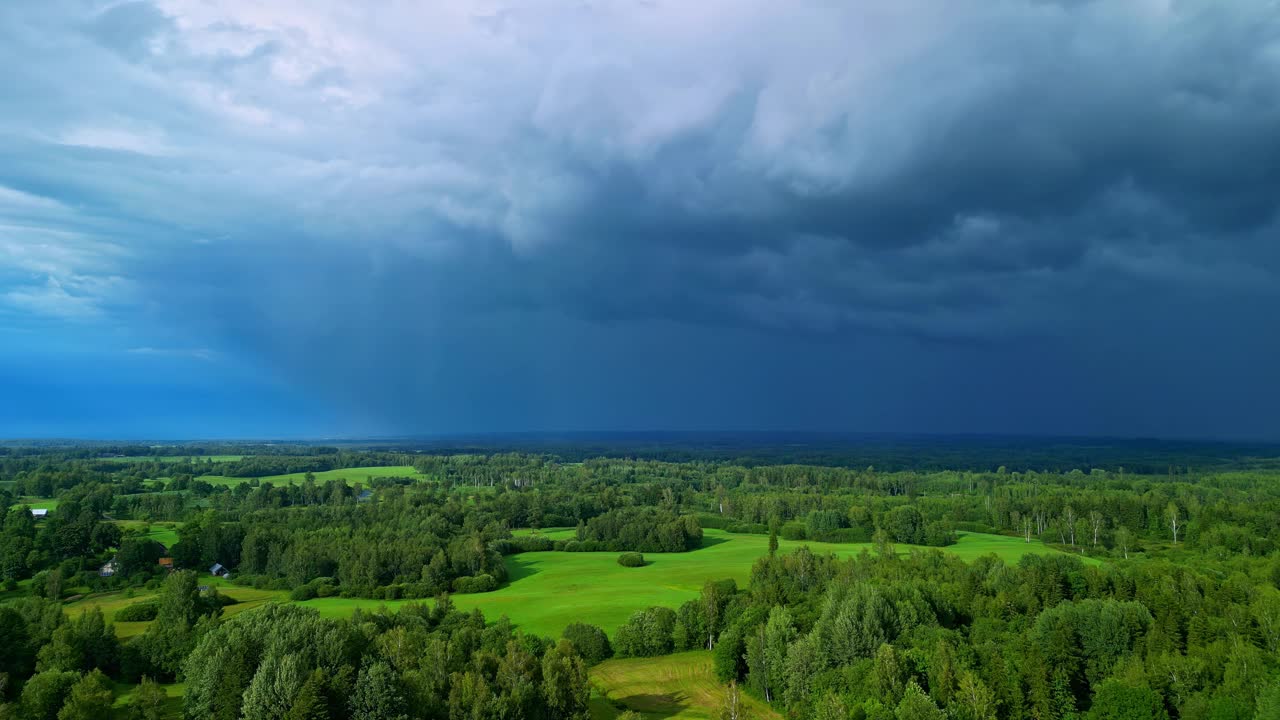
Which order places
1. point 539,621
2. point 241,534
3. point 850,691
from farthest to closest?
1. point 241,534
2. point 539,621
3. point 850,691

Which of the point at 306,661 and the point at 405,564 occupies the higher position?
the point at 306,661

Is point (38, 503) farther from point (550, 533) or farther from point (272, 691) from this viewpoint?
point (272, 691)

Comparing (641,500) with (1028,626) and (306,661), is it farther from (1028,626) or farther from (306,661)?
(306,661)

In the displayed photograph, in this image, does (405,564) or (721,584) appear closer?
(721,584)

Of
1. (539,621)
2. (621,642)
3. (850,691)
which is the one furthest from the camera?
(539,621)

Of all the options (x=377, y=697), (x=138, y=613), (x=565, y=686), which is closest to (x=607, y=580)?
(x=565, y=686)

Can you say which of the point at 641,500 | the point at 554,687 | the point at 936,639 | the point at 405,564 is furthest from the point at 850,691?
the point at 641,500

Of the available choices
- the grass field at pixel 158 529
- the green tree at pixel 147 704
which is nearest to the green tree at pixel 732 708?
the green tree at pixel 147 704
